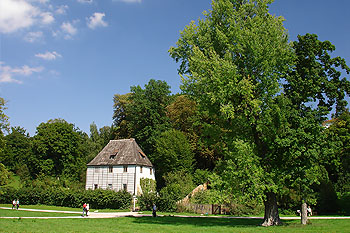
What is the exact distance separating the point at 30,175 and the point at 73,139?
33.6 feet

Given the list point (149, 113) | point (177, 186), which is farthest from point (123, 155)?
point (177, 186)

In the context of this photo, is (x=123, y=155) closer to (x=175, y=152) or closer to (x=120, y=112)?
(x=175, y=152)

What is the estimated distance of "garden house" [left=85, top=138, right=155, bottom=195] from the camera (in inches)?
1871

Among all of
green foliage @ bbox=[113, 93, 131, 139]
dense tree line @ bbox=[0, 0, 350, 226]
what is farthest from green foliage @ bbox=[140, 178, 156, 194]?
dense tree line @ bbox=[0, 0, 350, 226]

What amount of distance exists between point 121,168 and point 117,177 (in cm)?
156

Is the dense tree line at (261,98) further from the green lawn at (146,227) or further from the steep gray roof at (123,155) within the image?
the steep gray roof at (123,155)

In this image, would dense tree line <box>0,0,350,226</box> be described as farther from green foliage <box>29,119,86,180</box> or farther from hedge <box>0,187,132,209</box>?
green foliage <box>29,119,86,180</box>

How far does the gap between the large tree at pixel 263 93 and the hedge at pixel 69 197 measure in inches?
927

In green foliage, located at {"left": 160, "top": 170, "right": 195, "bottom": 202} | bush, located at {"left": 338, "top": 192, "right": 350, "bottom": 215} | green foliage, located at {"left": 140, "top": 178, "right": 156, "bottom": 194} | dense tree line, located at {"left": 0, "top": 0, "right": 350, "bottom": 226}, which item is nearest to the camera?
dense tree line, located at {"left": 0, "top": 0, "right": 350, "bottom": 226}

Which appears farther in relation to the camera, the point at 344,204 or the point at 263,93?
the point at 344,204

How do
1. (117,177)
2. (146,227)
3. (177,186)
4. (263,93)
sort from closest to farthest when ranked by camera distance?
1. (146,227)
2. (263,93)
3. (177,186)
4. (117,177)

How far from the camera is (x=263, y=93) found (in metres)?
20.7

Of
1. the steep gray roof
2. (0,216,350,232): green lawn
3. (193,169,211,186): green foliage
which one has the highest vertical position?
the steep gray roof

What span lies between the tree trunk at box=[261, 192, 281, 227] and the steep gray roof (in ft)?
94.7
